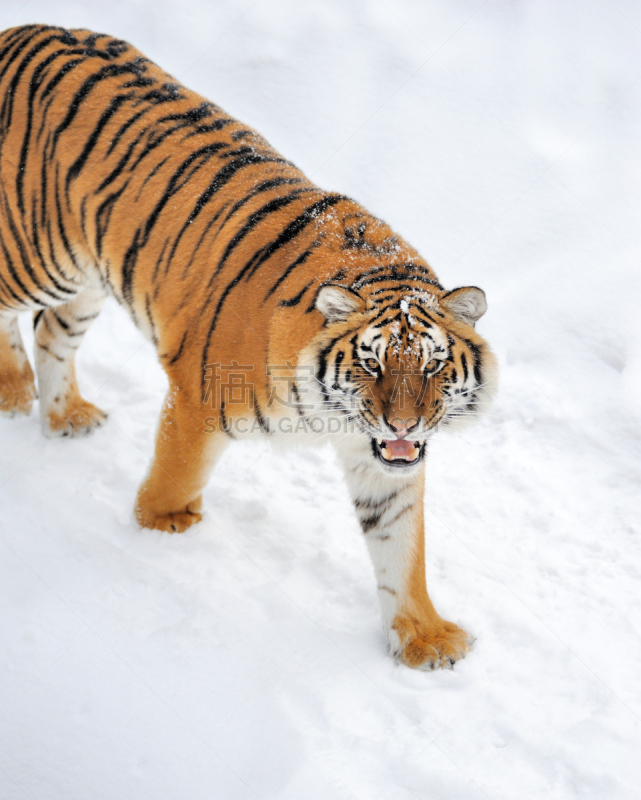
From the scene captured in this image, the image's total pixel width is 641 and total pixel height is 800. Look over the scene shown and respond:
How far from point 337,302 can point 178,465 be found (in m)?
0.94

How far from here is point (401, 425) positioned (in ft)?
6.43

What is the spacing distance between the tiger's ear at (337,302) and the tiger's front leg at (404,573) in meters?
0.58

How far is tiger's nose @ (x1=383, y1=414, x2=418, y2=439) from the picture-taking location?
195 cm

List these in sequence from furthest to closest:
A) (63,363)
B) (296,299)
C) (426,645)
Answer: (63,363)
(426,645)
(296,299)

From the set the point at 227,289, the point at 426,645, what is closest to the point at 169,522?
the point at 227,289

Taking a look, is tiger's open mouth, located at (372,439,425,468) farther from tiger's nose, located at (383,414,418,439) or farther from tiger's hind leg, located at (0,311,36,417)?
tiger's hind leg, located at (0,311,36,417)

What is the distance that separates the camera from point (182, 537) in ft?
9.18

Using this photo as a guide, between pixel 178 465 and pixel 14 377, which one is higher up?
pixel 178 465

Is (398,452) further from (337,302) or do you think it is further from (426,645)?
(426,645)

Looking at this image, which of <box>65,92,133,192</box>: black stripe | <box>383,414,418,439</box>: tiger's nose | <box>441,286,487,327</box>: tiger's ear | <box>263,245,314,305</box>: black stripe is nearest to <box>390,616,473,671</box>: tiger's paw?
<box>383,414,418,439</box>: tiger's nose

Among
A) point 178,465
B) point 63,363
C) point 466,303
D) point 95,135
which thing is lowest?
point 63,363

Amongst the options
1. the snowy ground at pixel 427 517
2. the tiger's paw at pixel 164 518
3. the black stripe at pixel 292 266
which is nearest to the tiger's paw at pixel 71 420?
the snowy ground at pixel 427 517

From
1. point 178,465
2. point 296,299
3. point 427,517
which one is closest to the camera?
point 296,299

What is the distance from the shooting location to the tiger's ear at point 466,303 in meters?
2.01
